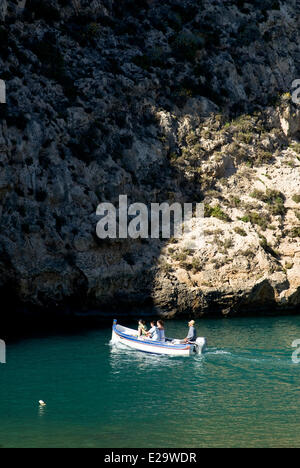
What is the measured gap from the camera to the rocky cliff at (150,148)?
4041cm

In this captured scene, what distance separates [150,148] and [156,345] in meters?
21.0

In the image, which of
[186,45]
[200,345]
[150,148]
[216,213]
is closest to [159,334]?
[200,345]

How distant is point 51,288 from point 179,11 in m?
34.3

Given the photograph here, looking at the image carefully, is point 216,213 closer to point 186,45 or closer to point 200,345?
point 200,345

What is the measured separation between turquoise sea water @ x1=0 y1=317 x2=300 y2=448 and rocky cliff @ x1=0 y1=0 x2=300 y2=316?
6.66m

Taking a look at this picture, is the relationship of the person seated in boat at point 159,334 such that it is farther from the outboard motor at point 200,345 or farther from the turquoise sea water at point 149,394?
the outboard motor at point 200,345

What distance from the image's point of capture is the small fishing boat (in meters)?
30.6

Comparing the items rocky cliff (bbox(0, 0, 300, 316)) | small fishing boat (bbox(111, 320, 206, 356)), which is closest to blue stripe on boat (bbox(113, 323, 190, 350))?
small fishing boat (bbox(111, 320, 206, 356))

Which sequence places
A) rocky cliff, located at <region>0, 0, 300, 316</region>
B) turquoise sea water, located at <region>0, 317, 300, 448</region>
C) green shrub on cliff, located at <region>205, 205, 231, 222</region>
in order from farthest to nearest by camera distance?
green shrub on cliff, located at <region>205, 205, 231, 222</region>
rocky cliff, located at <region>0, 0, 300, 316</region>
turquoise sea water, located at <region>0, 317, 300, 448</region>

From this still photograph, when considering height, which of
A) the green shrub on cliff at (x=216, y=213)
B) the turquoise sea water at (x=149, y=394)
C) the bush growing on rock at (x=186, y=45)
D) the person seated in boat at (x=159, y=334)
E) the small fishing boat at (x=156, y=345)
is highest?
the bush growing on rock at (x=186, y=45)

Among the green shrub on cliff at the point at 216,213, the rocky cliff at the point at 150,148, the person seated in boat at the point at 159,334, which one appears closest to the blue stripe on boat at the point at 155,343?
the person seated in boat at the point at 159,334

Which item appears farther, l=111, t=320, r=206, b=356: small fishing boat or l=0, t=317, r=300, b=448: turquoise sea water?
l=111, t=320, r=206, b=356: small fishing boat

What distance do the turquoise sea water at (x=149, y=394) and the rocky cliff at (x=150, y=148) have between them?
21.9 feet

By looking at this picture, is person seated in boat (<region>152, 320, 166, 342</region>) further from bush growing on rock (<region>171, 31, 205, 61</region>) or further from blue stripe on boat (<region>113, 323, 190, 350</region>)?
bush growing on rock (<region>171, 31, 205, 61</region>)
